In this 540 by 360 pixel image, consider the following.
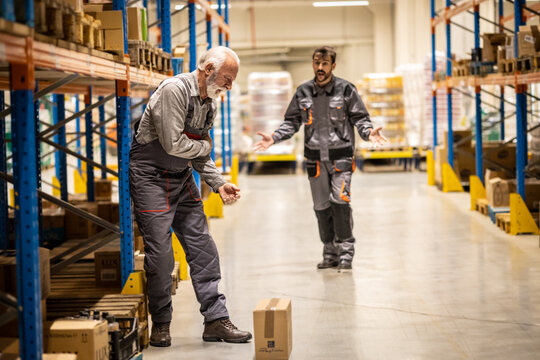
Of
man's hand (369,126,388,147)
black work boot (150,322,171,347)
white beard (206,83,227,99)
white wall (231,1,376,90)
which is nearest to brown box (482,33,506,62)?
man's hand (369,126,388,147)

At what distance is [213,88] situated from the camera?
4.84 metres

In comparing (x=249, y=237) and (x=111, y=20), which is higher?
(x=111, y=20)

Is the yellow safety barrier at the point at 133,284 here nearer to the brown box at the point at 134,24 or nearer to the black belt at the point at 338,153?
the brown box at the point at 134,24

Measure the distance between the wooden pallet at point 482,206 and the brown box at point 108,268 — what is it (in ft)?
21.4

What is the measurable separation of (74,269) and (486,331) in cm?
343

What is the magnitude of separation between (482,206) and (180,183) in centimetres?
699

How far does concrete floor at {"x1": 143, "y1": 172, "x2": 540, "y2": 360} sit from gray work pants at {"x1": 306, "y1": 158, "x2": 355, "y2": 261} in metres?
0.30

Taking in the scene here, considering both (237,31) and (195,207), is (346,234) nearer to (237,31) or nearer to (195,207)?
(195,207)

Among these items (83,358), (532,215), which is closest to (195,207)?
(83,358)

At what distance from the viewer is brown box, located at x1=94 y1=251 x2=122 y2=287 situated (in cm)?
577

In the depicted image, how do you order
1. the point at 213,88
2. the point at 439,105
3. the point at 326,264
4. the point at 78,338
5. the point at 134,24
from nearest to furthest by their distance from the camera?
1. the point at 78,338
2. the point at 213,88
3. the point at 134,24
4. the point at 326,264
5. the point at 439,105

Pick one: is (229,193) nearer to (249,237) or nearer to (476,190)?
(249,237)

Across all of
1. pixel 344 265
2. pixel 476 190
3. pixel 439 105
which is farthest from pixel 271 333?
pixel 439 105

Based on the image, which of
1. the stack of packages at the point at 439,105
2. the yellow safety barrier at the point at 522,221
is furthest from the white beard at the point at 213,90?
the stack of packages at the point at 439,105
